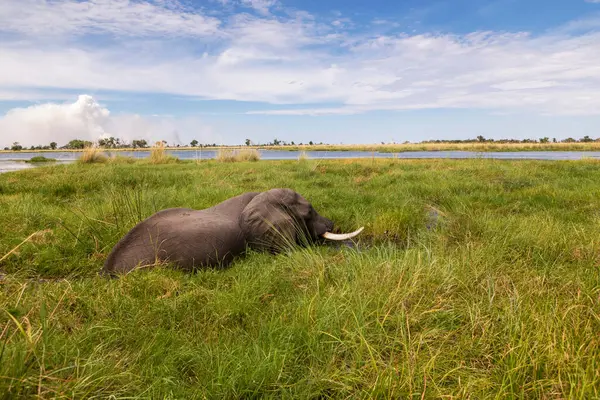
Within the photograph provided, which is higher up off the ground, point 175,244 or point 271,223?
point 271,223

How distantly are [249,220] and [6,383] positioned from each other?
316 cm

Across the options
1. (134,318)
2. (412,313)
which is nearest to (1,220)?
(134,318)

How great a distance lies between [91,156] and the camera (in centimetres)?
1727

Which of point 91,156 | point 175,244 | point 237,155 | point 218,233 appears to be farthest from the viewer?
point 237,155

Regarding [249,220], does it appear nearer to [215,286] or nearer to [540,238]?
[215,286]

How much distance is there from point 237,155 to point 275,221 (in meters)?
17.0

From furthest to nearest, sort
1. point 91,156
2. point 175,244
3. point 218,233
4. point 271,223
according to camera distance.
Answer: point 91,156 < point 271,223 < point 218,233 < point 175,244

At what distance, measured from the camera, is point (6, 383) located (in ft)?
4.84

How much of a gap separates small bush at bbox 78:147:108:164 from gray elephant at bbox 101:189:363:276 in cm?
1497

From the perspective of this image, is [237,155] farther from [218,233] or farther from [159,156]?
[218,233]

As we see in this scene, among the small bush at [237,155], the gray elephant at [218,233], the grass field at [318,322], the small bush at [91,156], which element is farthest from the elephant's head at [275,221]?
the small bush at [237,155]

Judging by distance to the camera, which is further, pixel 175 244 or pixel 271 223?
pixel 271 223

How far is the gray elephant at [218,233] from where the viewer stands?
13.0 feet

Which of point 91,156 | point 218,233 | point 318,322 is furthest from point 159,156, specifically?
point 318,322
